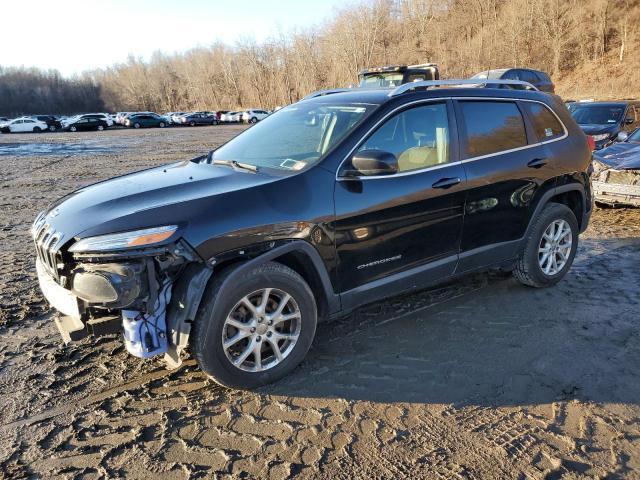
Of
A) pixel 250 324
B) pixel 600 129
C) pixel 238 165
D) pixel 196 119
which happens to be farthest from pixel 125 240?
pixel 196 119

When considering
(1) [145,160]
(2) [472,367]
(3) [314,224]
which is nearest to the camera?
(3) [314,224]

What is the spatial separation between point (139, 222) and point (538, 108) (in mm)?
3880

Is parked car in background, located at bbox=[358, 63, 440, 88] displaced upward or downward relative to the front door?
upward

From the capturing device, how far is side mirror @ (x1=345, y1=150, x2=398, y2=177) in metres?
3.34

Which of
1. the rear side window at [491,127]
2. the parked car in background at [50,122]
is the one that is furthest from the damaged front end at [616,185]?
the parked car in background at [50,122]

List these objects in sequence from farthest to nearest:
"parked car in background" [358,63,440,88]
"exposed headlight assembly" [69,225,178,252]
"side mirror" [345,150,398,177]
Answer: "parked car in background" [358,63,440,88] → "side mirror" [345,150,398,177] → "exposed headlight assembly" [69,225,178,252]

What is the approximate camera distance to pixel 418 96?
12.8 ft

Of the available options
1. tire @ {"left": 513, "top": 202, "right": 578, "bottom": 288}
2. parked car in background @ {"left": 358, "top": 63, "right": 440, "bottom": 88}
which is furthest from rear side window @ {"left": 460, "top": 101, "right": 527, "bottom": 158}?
parked car in background @ {"left": 358, "top": 63, "right": 440, "bottom": 88}

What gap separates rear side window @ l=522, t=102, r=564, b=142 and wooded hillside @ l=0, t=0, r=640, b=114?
35830 mm

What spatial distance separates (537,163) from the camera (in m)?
4.49

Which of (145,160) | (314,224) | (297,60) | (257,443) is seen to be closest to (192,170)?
(314,224)

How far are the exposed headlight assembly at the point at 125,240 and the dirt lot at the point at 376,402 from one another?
106 centimetres

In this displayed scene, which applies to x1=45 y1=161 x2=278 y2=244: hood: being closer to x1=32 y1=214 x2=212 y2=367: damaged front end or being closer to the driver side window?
x1=32 y1=214 x2=212 y2=367: damaged front end

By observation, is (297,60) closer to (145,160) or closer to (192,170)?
(145,160)
